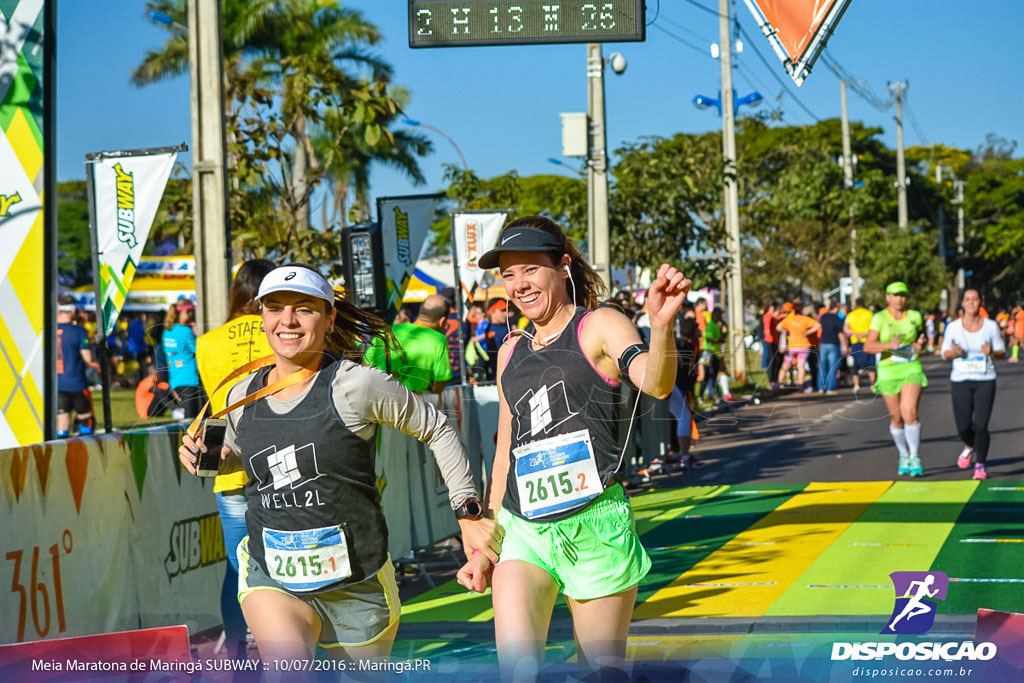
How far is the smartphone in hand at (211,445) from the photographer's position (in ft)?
13.4

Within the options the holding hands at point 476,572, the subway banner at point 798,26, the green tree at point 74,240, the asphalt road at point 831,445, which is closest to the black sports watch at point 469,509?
the holding hands at point 476,572

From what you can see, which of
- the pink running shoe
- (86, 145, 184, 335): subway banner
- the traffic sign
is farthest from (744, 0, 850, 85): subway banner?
the pink running shoe

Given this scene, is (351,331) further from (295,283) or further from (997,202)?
(997,202)

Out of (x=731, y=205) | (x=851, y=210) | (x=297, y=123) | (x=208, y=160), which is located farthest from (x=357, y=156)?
(x=851, y=210)

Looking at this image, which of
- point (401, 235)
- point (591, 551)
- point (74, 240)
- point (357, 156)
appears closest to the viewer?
point (591, 551)

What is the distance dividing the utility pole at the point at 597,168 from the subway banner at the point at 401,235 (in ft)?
21.3

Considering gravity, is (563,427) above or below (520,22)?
below

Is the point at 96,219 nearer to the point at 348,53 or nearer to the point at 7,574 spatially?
the point at 7,574

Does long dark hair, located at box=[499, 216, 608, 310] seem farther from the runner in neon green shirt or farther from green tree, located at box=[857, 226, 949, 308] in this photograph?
green tree, located at box=[857, 226, 949, 308]

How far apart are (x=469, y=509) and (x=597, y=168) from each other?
13.4m

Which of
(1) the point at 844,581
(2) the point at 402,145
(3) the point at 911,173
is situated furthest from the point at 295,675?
(3) the point at 911,173

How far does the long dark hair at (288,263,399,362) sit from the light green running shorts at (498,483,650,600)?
87 centimetres

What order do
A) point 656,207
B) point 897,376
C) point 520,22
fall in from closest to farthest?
point 520,22 → point 897,376 → point 656,207

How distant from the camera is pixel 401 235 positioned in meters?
10.4
